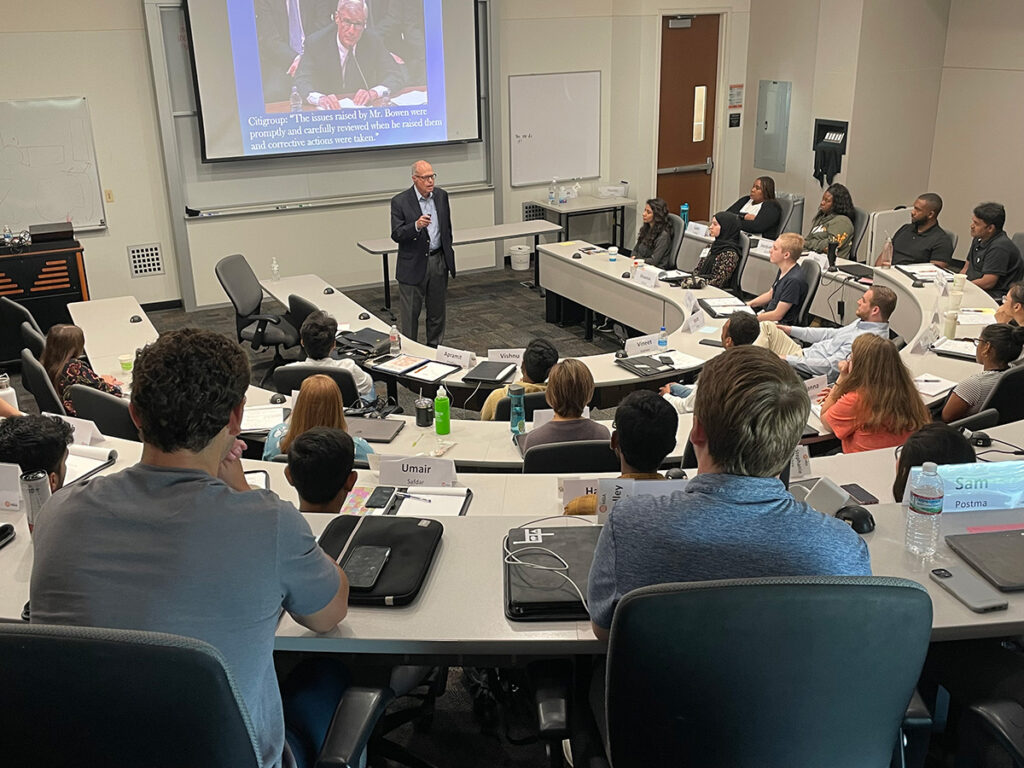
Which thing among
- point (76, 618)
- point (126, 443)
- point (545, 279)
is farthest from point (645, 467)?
point (545, 279)

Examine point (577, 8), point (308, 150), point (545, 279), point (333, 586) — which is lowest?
point (545, 279)

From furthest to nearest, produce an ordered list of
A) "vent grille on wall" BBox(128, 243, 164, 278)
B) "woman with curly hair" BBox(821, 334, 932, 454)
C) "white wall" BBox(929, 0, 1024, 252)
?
"white wall" BBox(929, 0, 1024, 252) < "vent grille on wall" BBox(128, 243, 164, 278) < "woman with curly hair" BBox(821, 334, 932, 454)

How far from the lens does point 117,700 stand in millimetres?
1392

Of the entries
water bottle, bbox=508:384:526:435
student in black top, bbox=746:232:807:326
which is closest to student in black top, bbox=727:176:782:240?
student in black top, bbox=746:232:807:326

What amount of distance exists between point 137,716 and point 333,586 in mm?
462

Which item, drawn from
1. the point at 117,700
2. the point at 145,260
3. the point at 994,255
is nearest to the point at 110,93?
the point at 145,260

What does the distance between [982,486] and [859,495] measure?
0.46m

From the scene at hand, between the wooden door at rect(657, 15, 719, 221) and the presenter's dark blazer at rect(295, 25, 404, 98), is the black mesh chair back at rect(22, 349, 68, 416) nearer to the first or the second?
the presenter's dark blazer at rect(295, 25, 404, 98)

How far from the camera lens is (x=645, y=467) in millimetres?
2896

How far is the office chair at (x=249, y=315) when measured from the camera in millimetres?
6344

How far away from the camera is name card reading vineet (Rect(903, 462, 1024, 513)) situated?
7.82 ft

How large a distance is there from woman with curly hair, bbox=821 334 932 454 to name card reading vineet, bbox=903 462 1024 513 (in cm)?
127

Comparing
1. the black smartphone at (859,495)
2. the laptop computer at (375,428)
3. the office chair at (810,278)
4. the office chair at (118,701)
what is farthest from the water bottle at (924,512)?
the office chair at (810,278)

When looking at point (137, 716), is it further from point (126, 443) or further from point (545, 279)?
point (545, 279)
